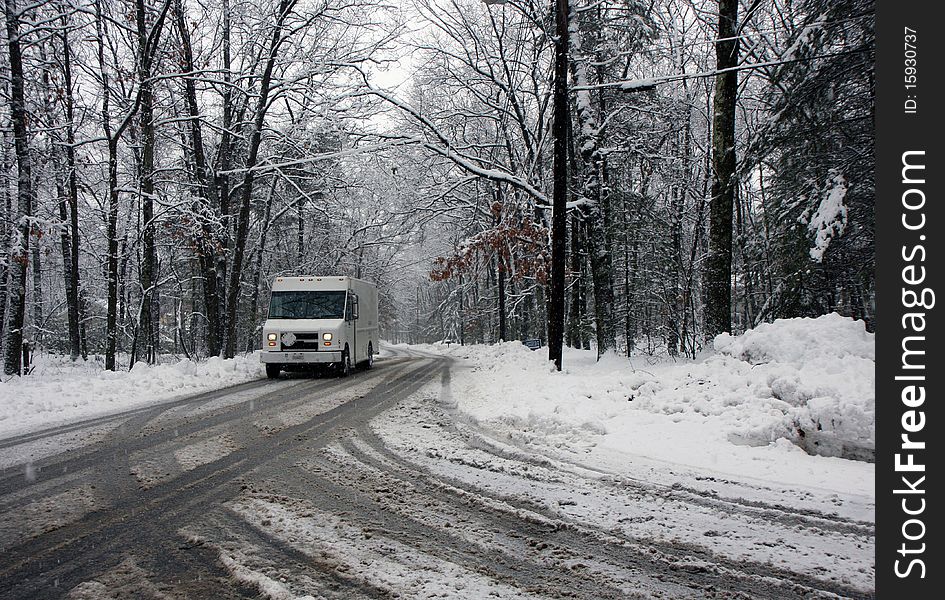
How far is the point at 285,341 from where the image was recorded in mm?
15617

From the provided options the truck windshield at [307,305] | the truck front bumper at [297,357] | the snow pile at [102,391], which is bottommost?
the snow pile at [102,391]

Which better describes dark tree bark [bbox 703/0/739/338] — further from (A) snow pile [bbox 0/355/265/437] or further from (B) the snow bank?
(A) snow pile [bbox 0/355/265/437]

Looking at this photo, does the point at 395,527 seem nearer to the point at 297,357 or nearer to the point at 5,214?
the point at 297,357

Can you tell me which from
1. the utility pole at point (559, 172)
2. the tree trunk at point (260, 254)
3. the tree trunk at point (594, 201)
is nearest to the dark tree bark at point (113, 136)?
the tree trunk at point (260, 254)

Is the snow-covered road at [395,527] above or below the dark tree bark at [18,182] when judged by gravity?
below

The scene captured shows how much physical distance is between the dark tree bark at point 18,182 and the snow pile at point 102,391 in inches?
56.0

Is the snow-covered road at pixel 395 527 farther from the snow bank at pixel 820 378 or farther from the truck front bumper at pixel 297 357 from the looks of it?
the truck front bumper at pixel 297 357

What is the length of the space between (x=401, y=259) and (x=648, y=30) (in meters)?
38.3

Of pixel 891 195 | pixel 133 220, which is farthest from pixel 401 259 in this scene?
Result: pixel 891 195

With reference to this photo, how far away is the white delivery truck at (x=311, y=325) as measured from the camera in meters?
15.6

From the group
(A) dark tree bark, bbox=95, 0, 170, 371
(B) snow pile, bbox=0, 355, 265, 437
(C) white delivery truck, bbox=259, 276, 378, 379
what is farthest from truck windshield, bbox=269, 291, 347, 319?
(A) dark tree bark, bbox=95, 0, 170, 371

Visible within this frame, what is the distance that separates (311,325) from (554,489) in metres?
12.3

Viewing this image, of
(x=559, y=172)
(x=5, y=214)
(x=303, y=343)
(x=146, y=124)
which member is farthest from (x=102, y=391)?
(x=559, y=172)

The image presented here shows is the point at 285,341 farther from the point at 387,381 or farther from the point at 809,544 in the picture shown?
the point at 809,544
